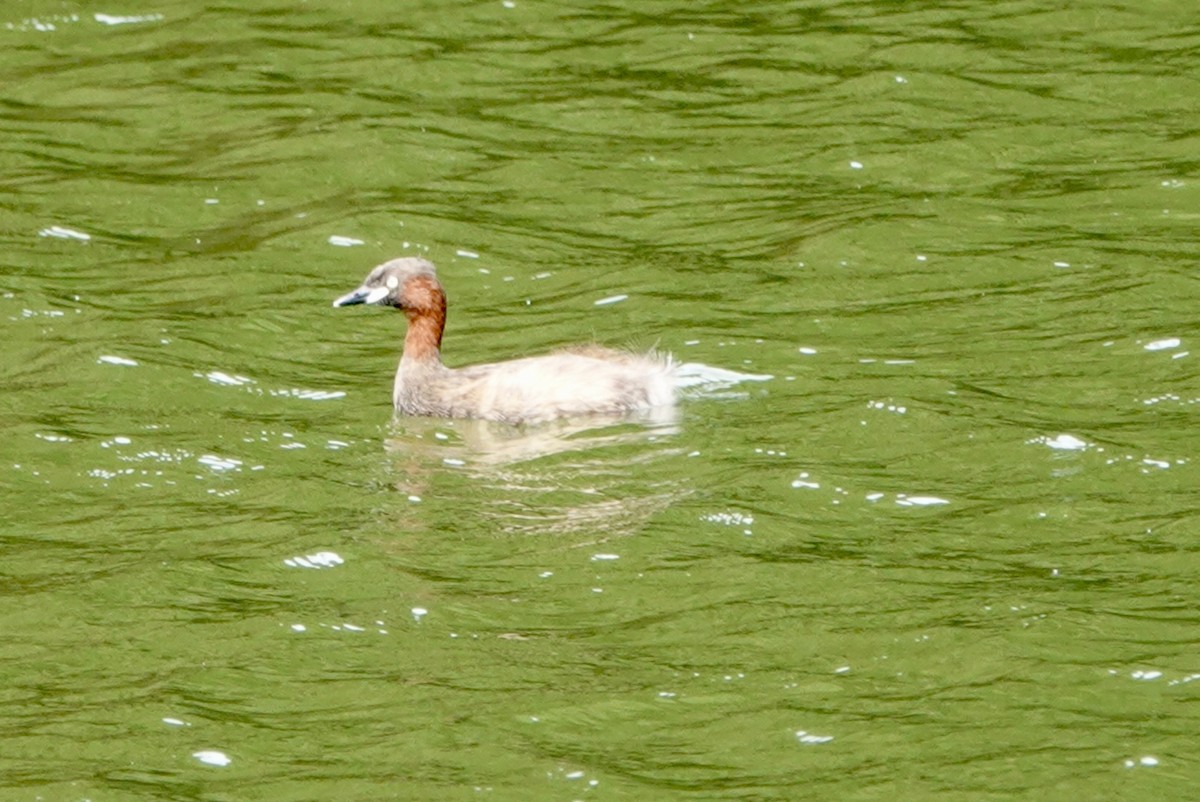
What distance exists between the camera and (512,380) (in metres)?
10.3

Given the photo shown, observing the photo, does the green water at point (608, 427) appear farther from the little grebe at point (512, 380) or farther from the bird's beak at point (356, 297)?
the bird's beak at point (356, 297)

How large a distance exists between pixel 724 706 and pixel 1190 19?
967cm

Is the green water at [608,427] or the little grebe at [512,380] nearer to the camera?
the green water at [608,427]

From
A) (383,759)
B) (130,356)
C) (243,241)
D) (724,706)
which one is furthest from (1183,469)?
(243,241)

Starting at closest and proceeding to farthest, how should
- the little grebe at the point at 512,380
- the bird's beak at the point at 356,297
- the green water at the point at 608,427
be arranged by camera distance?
the green water at the point at 608,427
the little grebe at the point at 512,380
the bird's beak at the point at 356,297

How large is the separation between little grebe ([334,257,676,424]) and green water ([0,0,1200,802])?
5.2 inches

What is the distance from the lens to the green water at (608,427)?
7.16m

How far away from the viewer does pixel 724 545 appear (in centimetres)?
852

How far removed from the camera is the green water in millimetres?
7164

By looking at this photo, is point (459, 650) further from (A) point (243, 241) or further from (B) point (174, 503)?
(A) point (243, 241)

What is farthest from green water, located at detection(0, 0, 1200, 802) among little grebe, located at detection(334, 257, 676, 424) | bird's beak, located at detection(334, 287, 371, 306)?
bird's beak, located at detection(334, 287, 371, 306)

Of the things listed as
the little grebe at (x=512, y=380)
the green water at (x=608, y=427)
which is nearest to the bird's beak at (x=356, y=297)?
the little grebe at (x=512, y=380)

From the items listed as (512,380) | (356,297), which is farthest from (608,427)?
(356,297)

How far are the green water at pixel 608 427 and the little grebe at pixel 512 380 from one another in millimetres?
133
